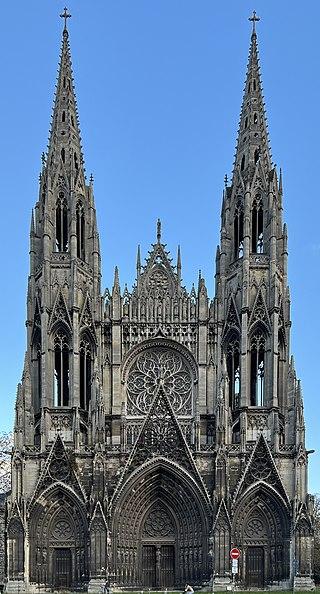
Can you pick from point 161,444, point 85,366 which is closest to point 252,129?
point 85,366

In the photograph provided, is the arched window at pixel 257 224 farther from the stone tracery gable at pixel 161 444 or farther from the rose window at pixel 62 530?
the rose window at pixel 62 530

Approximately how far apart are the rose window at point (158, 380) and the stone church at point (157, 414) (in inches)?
3.1

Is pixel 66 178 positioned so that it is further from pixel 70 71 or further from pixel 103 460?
pixel 103 460

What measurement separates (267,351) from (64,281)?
1170 centimetres

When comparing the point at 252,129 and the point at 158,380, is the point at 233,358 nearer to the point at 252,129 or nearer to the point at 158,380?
the point at 158,380

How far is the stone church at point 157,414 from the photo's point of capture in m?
57.6

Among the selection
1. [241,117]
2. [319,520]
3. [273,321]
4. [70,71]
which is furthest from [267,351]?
[319,520]

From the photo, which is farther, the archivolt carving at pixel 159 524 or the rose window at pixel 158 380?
the rose window at pixel 158 380

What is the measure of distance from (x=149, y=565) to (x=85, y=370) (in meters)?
10.9

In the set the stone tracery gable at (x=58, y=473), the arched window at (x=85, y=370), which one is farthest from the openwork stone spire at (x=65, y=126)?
the stone tracery gable at (x=58, y=473)

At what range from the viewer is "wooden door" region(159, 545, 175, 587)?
59.4 meters

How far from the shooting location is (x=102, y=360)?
6178 cm

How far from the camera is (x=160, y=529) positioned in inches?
2366

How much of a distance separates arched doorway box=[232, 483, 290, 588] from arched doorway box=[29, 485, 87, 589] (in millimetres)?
7987
